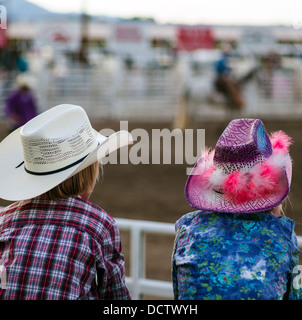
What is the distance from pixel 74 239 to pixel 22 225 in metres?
0.19

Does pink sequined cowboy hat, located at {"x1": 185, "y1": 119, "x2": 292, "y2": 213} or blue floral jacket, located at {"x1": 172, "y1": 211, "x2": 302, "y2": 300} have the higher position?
pink sequined cowboy hat, located at {"x1": 185, "y1": 119, "x2": 292, "y2": 213}

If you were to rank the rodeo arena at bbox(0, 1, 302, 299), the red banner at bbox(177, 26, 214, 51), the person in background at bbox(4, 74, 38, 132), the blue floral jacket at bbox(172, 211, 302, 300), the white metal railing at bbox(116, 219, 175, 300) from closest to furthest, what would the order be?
the blue floral jacket at bbox(172, 211, 302, 300), the white metal railing at bbox(116, 219, 175, 300), the person in background at bbox(4, 74, 38, 132), the rodeo arena at bbox(0, 1, 302, 299), the red banner at bbox(177, 26, 214, 51)

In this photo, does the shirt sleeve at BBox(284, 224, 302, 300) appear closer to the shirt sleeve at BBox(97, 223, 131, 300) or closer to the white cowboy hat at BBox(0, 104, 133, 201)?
the shirt sleeve at BBox(97, 223, 131, 300)

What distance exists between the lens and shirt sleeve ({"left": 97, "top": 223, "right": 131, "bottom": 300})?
1.71 m

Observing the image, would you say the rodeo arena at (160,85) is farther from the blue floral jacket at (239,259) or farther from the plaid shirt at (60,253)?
the blue floral jacket at (239,259)

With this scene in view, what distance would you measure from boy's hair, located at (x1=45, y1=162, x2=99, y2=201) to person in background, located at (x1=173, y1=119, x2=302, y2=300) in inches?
13.8

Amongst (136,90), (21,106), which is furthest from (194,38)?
(21,106)

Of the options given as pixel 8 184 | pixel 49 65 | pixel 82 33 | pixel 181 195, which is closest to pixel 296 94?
pixel 49 65

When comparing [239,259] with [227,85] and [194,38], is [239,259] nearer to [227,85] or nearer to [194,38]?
[227,85]

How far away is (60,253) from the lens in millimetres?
1669

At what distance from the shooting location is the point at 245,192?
1.60 metres

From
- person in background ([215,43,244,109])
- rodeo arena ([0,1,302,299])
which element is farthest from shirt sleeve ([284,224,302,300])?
person in background ([215,43,244,109])

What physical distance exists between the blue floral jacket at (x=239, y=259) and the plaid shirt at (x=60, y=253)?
0.79 feet

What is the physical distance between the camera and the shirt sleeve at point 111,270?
1.71 m
